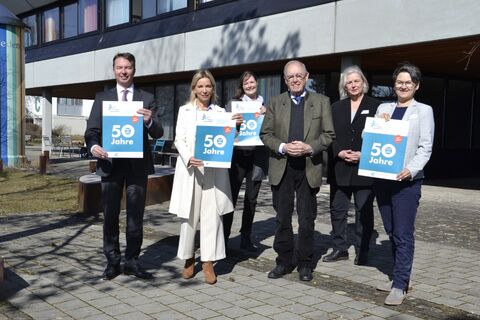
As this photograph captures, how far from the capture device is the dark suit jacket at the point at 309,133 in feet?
16.8

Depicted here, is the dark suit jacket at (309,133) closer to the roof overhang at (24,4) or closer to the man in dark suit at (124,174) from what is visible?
the man in dark suit at (124,174)

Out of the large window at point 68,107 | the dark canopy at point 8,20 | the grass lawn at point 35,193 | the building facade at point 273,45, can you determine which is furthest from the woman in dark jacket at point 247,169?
the large window at point 68,107

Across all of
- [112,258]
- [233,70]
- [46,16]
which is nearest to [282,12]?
[233,70]

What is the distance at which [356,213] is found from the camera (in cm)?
590

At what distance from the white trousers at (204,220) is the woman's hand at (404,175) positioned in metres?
1.78

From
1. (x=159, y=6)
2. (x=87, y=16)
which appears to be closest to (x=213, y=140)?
(x=159, y=6)

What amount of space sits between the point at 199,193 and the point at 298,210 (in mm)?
1029

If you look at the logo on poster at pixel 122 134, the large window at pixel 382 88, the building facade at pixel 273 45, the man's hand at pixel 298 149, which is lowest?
the man's hand at pixel 298 149

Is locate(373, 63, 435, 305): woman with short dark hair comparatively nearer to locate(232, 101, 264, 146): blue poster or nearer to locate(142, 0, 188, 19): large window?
locate(232, 101, 264, 146): blue poster

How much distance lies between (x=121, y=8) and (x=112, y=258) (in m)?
17.1

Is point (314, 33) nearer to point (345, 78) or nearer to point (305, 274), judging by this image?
point (345, 78)

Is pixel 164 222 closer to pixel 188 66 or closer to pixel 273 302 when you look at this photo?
pixel 273 302

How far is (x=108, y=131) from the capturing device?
4922mm

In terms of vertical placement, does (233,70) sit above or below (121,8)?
below
